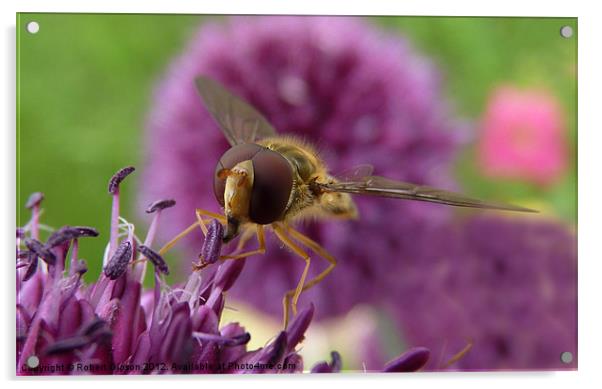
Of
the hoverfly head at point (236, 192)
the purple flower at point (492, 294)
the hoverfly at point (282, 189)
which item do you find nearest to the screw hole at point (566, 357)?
the purple flower at point (492, 294)

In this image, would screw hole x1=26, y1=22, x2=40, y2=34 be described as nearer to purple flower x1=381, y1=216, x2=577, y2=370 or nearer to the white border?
the white border

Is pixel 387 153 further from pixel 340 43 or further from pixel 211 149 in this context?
pixel 211 149

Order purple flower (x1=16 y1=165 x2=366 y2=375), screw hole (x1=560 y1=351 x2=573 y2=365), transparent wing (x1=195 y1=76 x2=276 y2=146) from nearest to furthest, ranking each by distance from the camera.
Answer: purple flower (x1=16 y1=165 x2=366 y2=375), transparent wing (x1=195 y1=76 x2=276 y2=146), screw hole (x1=560 y1=351 x2=573 y2=365)

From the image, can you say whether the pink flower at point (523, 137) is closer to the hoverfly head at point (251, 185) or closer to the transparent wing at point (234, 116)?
the transparent wing at point (234, 116)

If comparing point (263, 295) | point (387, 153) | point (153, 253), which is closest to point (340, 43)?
point (387, 153)

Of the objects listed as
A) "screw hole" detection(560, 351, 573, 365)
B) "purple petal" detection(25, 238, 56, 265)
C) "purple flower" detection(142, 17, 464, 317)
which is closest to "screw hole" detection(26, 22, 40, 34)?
"purple flower" detection(142, 17, 464, 317)
